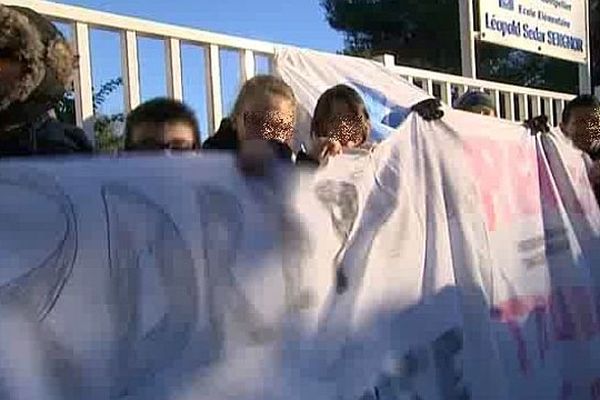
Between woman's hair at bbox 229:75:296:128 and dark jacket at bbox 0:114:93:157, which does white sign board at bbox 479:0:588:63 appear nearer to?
woman's hair at bbox 229:75:296:128

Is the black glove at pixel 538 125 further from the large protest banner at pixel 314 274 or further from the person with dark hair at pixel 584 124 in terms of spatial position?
the person with dark hair at pixel 584 124

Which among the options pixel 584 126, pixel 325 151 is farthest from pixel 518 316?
pixel 584 126

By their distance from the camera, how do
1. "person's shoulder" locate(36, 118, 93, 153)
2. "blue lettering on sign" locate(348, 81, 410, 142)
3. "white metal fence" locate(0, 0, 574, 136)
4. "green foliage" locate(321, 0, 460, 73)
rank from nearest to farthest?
"person's shoulder" locate(36, 118, 93, 153), "white metal fence" locate(0, 0, 574, 136), "blue lettering on sign" locate(348, 81, 410, 142), "green foliage" locate(321, 0, 460, 73)

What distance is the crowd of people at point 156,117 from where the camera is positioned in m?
2.61

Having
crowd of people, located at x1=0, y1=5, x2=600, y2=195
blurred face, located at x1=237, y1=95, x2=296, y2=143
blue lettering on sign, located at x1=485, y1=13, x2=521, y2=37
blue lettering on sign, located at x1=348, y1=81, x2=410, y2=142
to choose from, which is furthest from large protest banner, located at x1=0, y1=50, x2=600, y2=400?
blue lettering on sign, located at x1=485, y1=13, x2=521, y2=37

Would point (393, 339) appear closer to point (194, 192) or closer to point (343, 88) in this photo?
point (194, 192)

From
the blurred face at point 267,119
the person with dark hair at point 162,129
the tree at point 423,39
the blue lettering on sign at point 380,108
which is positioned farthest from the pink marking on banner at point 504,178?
the tree at point 423,39

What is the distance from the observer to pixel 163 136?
3.07 metres

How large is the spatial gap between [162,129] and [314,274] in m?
0.78

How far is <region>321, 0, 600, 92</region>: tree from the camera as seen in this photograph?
25016mm

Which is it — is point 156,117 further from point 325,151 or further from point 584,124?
point 584,124

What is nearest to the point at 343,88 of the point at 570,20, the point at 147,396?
the point at 147,396

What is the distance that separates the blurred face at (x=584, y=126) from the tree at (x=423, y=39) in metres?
19.5

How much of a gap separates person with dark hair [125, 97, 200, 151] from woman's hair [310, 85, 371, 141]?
0.46 meters
